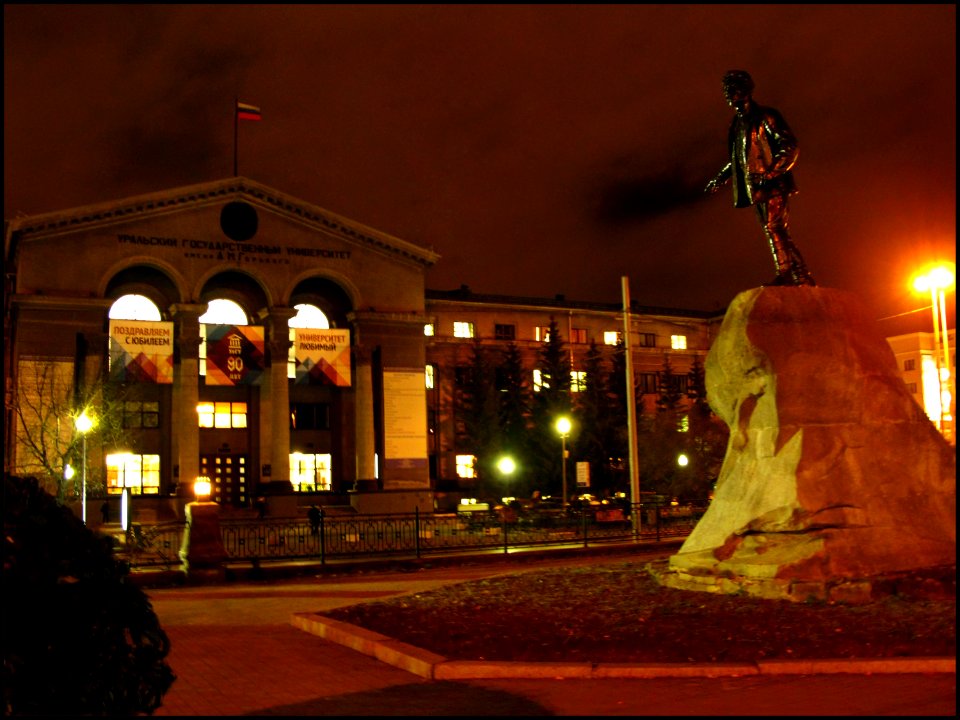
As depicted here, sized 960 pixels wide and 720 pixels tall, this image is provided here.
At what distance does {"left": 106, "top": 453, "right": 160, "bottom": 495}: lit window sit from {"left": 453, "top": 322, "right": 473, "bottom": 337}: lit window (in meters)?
24.7

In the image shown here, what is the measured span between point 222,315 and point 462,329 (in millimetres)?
20377

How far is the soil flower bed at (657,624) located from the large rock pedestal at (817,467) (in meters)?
0.42

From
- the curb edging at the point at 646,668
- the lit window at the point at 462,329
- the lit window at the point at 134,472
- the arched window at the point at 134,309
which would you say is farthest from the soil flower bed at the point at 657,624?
the lit window at the point at 462,329

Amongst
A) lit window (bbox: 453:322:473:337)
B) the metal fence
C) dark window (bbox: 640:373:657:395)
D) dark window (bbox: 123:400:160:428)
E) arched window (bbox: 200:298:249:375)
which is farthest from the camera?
dark window (bbox: 640:373:657:395)

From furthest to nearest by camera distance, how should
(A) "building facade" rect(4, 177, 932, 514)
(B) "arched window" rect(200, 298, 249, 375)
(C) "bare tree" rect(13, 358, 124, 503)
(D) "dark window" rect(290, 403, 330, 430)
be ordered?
(D) "dark window" rect(290, 403, 330, 430) → (B) "arched window" rect(200, 298, 249, 375) → (A) "building facade" rect(4, 177, 932, 514) → (C) "bare tree" rect(13, 358, 124, 503)

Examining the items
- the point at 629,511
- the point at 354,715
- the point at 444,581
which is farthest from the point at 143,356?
the point at 354,715

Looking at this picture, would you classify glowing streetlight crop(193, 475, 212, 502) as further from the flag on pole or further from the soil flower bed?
the soil flower bed

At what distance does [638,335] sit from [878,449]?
6628cm

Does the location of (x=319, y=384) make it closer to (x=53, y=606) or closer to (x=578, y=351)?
(x=578, y=351)

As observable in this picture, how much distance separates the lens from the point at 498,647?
32.3 ft

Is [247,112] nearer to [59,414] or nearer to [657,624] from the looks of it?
[59,414]

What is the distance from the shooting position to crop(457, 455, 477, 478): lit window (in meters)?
67.0

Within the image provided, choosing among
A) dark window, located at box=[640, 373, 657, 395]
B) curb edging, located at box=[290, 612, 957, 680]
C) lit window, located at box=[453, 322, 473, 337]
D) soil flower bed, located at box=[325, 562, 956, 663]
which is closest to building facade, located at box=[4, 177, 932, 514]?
lit window, located at box=[453, 322, 473, 337]

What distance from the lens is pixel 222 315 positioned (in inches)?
2194
